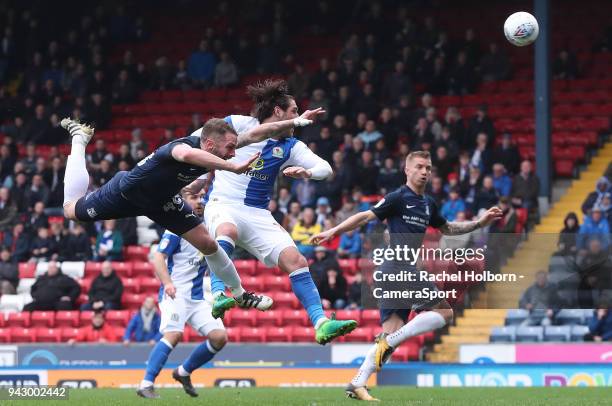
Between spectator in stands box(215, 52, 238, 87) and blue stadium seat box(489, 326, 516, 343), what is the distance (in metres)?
10.8

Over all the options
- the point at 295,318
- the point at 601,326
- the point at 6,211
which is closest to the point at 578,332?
the point at 601,326

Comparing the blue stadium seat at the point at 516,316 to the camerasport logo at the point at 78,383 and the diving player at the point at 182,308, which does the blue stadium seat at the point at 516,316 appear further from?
the camerasport logo at the point at 78,383

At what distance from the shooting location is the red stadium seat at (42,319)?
68.7 ft

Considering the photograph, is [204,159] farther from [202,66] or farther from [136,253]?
[202,66]

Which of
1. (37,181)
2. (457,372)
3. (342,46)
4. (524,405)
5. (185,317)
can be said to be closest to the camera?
(524,405)

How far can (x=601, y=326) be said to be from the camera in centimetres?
1745

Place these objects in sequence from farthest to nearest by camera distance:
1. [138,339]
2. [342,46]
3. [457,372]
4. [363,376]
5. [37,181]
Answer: [342,46]
[37,181]
[138,339]
[457,372]
[363,376]

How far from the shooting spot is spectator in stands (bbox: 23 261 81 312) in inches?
826

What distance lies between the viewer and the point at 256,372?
17.5 meters

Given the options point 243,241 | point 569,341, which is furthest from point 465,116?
point 243,241

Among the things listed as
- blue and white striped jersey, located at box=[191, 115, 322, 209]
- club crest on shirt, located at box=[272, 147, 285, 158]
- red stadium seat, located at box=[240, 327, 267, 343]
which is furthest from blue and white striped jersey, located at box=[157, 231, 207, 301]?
red stadium seat, located at box=[240, 327, 267, 343]

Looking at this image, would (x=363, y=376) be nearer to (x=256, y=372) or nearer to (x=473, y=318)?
(x=256, y=372)

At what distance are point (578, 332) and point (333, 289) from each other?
4026 millimetres

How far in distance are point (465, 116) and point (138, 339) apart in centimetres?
847
